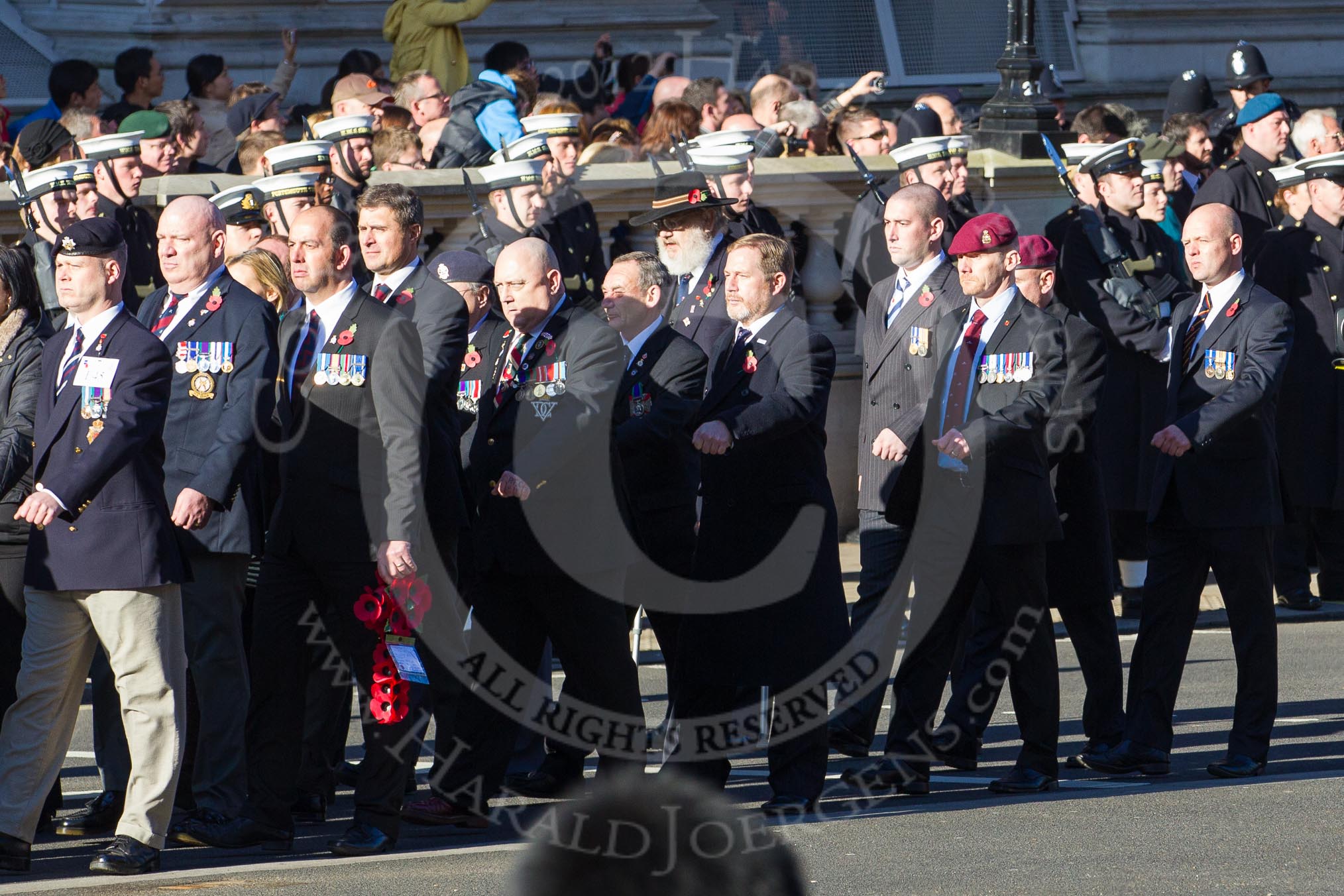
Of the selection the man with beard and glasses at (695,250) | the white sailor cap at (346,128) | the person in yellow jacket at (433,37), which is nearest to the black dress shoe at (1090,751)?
the man with beard and glasses at (695,250)

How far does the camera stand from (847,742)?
7.93 meters

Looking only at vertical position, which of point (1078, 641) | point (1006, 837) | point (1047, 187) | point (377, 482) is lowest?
point (1006, 837)

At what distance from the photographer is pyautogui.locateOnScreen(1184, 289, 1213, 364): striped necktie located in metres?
7.66

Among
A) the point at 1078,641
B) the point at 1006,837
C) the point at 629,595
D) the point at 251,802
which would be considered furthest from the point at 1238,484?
the point at 251,802

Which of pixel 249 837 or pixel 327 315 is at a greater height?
pixel 327 315

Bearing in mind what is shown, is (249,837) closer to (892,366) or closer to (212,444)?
(212,444)

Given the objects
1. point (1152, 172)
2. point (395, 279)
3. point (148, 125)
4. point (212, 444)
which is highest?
point (148, 125)

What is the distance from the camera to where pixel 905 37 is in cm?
1983

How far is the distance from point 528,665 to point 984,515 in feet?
5.39

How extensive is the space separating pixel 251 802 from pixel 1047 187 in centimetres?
712

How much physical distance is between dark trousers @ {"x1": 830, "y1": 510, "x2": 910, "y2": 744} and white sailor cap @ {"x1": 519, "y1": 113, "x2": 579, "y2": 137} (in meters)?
3.15

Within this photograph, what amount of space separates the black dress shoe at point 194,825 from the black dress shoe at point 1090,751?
10.1 feet

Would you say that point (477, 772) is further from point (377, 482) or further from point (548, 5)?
point (548, 5)

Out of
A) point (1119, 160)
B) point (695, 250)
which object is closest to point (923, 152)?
point (1119, 160)
